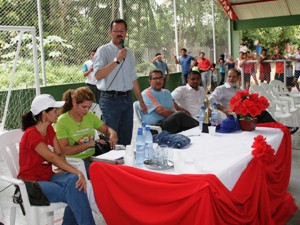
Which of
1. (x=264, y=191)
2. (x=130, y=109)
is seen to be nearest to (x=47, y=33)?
(x=130, y=109)

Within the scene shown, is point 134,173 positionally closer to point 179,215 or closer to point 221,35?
point 179,215

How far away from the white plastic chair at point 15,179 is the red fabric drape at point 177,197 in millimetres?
368

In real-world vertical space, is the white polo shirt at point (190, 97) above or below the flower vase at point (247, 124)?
above

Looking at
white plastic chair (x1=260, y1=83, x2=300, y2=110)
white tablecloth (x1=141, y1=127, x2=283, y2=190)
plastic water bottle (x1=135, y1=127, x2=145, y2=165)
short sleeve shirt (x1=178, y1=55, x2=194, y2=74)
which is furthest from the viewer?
short sleeve shirt (x1=178, y1=55, x2=194, y2=74)

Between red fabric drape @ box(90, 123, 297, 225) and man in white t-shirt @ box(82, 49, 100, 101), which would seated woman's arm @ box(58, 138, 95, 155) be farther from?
man in white t-shirt @ box(82, 49, 100, 101)

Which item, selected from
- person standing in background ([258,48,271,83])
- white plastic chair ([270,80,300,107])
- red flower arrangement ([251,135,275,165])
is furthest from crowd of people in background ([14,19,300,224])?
person standing in background ([258,48,271,83])

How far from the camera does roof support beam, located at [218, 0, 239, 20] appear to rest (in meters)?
14.8

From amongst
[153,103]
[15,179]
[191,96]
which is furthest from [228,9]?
[15,179]

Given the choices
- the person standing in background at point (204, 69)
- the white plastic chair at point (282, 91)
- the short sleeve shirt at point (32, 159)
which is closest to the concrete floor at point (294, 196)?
the short sleeve shirt at point (32, 159)

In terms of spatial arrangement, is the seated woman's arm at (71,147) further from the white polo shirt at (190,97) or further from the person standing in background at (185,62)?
the person standing in background at (185,62)

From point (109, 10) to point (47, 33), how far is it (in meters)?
2.03

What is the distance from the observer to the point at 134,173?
2199mm

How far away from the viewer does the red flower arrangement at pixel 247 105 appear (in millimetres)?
3205

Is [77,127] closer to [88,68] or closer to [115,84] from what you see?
[115,84]
